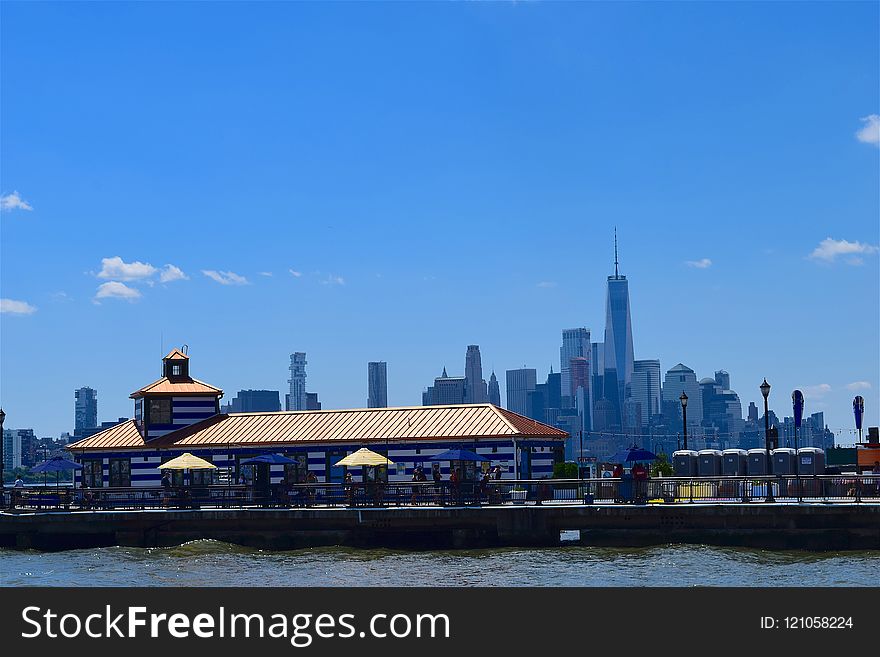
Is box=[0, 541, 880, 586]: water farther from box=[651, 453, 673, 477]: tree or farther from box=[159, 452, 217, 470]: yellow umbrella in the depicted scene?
box=[651, 453, 673, 477]: tree

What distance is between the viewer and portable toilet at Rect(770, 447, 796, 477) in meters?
55.6

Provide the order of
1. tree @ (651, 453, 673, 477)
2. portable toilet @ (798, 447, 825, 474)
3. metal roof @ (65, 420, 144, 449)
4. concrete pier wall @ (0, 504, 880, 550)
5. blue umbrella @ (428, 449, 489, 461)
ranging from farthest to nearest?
1. tree @ (651, 453, 673, 477)
2. metal roof @ (65, 420, 144, 449)
3. portable toilet @ (798, 447, 825, 474)
4. blue umbrella @ (428, 449, 489, 461)
5. concrete pier wall @ (0, 504, 880, 550)

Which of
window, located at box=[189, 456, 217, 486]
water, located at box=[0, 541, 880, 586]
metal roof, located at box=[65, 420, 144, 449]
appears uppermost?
metal roof, located at box=[65, 420, 144, 449]

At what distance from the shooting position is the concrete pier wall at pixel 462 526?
43312 mm

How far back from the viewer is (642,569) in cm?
3928

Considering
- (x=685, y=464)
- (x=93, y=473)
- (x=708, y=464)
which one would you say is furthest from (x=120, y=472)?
(x=708, y=464)

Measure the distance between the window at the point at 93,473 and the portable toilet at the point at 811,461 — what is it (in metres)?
32.9

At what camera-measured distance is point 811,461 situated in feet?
181

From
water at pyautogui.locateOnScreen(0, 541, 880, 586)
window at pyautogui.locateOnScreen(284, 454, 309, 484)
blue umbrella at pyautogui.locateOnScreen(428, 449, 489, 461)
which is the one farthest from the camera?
window at pyautogui.locateOnScreen(284, 454, 309, 484)

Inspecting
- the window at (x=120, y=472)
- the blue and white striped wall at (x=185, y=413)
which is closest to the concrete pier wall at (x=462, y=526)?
the window at (x=120, y=472)

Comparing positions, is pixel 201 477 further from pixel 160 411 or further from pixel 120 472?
pixel 160 411

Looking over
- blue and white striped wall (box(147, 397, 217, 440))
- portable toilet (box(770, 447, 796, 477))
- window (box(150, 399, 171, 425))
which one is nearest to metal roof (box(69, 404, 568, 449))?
blue and white striped wall (box(147, 397, 217, 440))

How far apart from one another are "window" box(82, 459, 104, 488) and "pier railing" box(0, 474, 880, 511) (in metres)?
6.23

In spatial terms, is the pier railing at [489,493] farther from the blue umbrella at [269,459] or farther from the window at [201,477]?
the window at [201,477]
